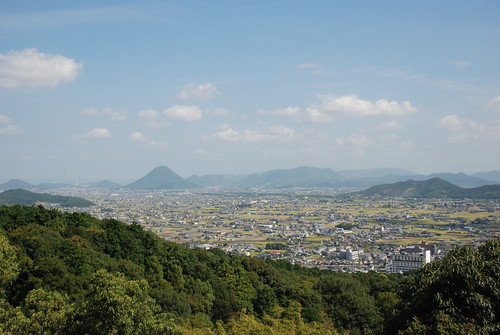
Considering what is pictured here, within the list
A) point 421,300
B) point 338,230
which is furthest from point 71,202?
point 421,300

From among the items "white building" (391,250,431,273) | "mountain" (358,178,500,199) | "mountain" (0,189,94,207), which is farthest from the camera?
"mountain" (358,178,500,199)

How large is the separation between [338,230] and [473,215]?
2401 cm

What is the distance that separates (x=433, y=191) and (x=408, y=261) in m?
85.2

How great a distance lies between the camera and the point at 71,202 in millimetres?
88938

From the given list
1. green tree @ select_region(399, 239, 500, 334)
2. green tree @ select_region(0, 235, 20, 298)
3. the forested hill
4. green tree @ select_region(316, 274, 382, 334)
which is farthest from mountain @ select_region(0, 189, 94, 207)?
green tree @ select_region(399, 239, 500, 334)

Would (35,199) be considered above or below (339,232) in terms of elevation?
above

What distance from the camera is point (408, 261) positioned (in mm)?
37156

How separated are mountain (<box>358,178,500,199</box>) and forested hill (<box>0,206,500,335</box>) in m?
88.1

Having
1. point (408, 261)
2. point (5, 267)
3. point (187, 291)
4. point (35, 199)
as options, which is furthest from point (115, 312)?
point (35, 199)

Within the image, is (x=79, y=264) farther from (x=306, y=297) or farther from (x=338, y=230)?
(x=338, y=230)

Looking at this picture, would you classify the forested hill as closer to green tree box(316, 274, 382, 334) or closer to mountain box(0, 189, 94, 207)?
green tree box(316, 274, 382, 334)

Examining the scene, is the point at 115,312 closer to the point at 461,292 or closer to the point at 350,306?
the point at 461,292

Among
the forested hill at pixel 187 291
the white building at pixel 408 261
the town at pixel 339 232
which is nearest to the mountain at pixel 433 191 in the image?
the town at pixel 339 232

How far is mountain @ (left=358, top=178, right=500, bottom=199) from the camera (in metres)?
101
